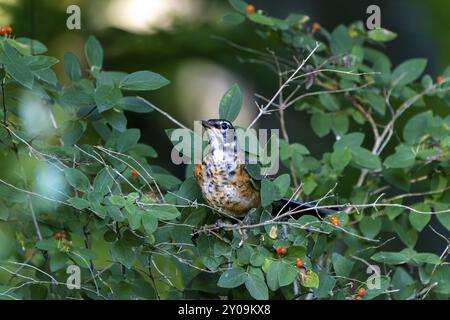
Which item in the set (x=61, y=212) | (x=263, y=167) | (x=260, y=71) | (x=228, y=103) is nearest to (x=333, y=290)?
(x=263, y=167)

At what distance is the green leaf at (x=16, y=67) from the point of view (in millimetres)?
3584

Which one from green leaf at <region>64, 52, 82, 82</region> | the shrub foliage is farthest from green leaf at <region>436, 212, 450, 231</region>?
green leaf at <region>64, 52, 82, 82</region>

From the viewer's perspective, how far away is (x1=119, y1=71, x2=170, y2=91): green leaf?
3.80m

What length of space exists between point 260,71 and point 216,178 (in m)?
4.05

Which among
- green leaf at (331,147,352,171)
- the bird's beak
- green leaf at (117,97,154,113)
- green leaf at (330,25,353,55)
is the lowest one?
green leaf at (331,147,352,171)

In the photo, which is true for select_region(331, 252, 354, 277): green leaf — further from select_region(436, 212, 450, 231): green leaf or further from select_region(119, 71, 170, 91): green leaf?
select_region(119, 71, 170, 91): green leaf

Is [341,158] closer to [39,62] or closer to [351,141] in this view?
[351,141]

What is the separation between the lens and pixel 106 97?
3887 mm

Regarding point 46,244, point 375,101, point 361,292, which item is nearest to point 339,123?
point 375,101

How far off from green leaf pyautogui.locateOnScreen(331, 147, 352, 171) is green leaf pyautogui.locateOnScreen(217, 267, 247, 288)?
105 centimetres

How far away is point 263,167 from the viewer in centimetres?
393

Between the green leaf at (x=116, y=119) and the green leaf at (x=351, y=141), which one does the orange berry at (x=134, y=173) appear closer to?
the green leaf at (x=116, y=119)

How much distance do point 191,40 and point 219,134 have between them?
3.65 m
